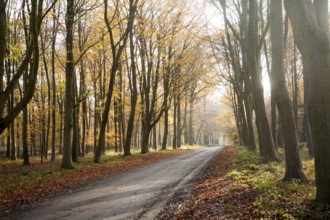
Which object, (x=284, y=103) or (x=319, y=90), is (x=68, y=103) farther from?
(x=319, y=90)

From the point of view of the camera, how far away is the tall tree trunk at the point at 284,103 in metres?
9.78

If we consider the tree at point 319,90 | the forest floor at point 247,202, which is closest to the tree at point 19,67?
the forest floor at point 247,202

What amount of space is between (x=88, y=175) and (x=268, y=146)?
8.52 metres

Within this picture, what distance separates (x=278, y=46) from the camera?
33.8 ft

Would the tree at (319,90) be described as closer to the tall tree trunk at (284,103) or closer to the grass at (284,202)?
the grass at (284,202)

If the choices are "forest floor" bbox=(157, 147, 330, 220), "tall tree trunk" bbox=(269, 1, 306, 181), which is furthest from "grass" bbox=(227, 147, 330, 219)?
"tall tree trunk" bbox=(269, 1, 306, 181)

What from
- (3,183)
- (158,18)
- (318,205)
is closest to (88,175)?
(3,183)

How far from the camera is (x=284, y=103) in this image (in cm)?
998

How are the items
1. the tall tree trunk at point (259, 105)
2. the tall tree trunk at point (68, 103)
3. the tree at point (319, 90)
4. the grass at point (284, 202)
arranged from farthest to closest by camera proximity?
the tall tree trunk at point (68, 103) → the tall tree trunk at point (259, 105) → the tree at point (319, 90) → the grass at point (284, 202)

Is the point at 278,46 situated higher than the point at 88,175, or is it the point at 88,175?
the point at 278,46

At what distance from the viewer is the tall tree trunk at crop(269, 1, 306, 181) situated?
9781 millimetres

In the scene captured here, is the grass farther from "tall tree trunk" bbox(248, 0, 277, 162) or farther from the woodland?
"tall tree trunk" bbox(248, 0, 277, 162)

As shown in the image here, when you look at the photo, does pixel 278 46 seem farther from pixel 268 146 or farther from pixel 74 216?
pixel 74 216

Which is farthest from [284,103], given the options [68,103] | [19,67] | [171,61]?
[171,61]
